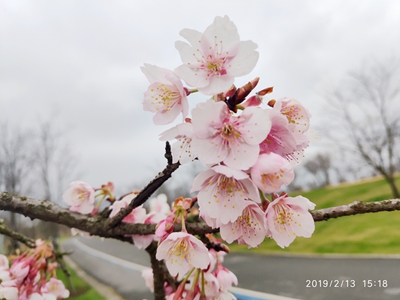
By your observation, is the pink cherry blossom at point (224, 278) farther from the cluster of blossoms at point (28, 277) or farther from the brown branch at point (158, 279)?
the cluster of blossoms at point (28, 277)

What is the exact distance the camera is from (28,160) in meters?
10.5

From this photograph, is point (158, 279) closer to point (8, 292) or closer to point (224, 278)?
point (224, 278)

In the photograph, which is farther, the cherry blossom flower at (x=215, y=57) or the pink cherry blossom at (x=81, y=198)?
the pink cherry blossom at (x=81, y=198)

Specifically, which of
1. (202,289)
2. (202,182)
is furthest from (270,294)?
(202,182)

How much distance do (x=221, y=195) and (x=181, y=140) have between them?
7.2 inches

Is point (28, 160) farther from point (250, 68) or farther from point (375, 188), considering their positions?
point (375, 188)

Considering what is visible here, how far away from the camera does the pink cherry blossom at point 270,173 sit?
627 mm

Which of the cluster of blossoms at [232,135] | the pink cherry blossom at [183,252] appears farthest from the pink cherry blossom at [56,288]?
the cluster of blossoms at [232,135]

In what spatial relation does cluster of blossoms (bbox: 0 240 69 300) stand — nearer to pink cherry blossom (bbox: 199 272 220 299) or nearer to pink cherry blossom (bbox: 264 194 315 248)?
pink cherry blossom (bbox: 199 272 220 299)

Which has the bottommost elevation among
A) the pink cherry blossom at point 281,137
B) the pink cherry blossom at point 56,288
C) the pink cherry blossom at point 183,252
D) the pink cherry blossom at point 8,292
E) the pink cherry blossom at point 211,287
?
the pink cherry blossom at point 56,288

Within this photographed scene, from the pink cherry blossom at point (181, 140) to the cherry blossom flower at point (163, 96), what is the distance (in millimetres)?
71

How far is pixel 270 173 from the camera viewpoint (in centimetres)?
62

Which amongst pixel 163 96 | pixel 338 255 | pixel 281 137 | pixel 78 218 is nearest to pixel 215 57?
pixel 163 96

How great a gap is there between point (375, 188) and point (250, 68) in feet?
72.0
